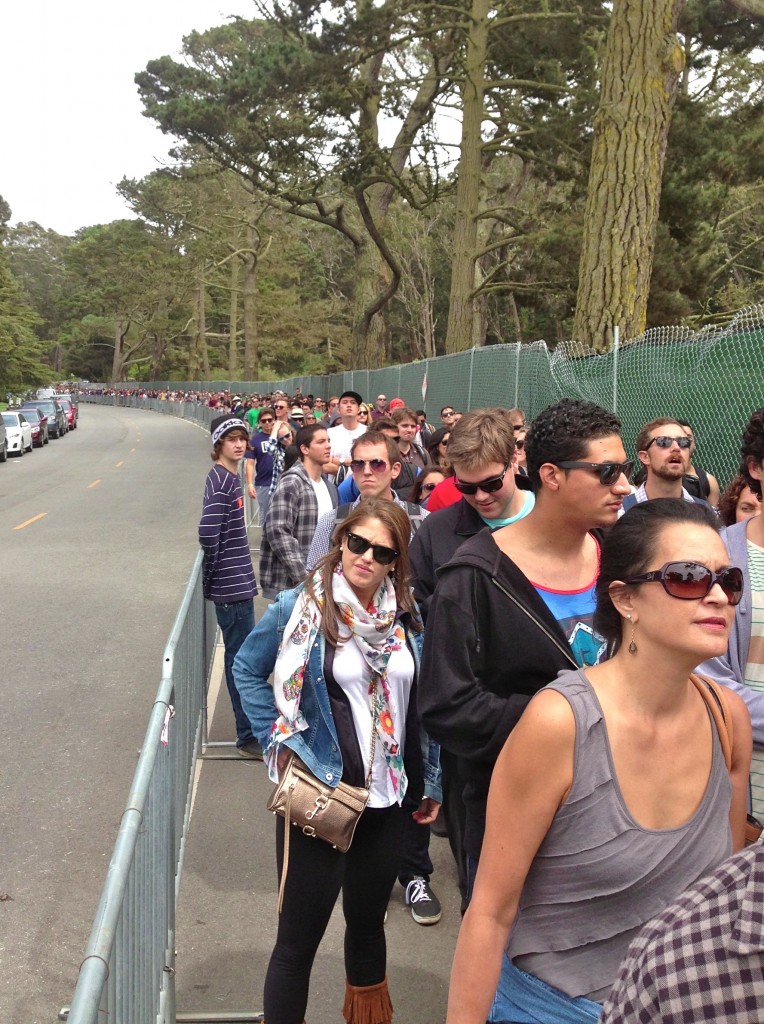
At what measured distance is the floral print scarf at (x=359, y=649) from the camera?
10.3 feet

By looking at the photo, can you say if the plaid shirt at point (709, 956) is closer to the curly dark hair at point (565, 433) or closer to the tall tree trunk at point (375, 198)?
the curly dark hair at point (565, 433)

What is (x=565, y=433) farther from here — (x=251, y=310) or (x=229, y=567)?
(x=251, y=310)

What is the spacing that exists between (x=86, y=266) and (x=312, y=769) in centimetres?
9016

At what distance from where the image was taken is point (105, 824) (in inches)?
215

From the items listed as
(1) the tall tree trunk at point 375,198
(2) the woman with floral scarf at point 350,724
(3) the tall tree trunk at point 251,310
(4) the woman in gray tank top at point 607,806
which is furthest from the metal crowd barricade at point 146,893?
(3) the tall tree trunk at point 251,310

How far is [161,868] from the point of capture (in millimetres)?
3357

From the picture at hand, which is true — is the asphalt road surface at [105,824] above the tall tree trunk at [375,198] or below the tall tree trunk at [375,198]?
below

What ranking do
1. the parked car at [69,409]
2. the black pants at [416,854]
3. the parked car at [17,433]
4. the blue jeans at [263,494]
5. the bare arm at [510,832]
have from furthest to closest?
the parked car at [69,409] < the parked car at [17,433] < the blue jeans at [263,494] < the black pants at [416,854] < the bare arm at [510,832]

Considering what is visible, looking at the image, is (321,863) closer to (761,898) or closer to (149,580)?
(761,898)

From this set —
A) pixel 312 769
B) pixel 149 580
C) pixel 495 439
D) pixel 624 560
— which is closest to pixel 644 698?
pixel 624 560

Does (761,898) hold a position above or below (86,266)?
below

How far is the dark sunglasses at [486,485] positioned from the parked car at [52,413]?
4167 centimetres

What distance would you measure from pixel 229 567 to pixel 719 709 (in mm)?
4553

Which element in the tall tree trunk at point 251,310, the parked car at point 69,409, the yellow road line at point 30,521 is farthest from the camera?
the tall tree trunk at point 251,310
